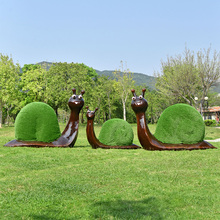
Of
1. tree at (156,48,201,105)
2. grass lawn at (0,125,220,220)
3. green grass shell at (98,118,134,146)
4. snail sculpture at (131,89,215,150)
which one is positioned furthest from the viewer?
tree at (156,48,201,105)

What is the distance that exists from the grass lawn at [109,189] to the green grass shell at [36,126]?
2686 millimetres

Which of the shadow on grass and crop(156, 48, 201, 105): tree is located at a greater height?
crop(156, 48, 201, 105): tree

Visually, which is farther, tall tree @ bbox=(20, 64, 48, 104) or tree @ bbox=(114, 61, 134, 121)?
tree @ bbox=(114, 61, 134, 121)

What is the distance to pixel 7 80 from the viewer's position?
102 ft

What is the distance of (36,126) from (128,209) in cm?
761

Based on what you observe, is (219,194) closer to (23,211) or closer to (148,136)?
(23,211)

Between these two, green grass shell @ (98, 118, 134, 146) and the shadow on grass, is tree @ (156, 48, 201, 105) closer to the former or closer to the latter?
green grass shell @ (98, 118, 134, 146)

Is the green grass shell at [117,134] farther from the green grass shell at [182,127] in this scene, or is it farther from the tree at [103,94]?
the tree at [103,94]

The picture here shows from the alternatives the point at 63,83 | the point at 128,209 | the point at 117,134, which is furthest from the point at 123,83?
the point at 128,209

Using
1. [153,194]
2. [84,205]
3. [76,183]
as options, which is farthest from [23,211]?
[153,194]

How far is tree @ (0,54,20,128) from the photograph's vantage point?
3025 cm

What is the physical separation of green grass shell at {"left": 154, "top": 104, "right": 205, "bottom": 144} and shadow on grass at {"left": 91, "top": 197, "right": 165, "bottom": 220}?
6591 millimetres

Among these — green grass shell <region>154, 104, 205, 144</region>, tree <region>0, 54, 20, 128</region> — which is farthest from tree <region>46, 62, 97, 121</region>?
green grass shell <region>154, 104, 205, 144</region>

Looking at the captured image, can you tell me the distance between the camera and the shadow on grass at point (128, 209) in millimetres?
3758
